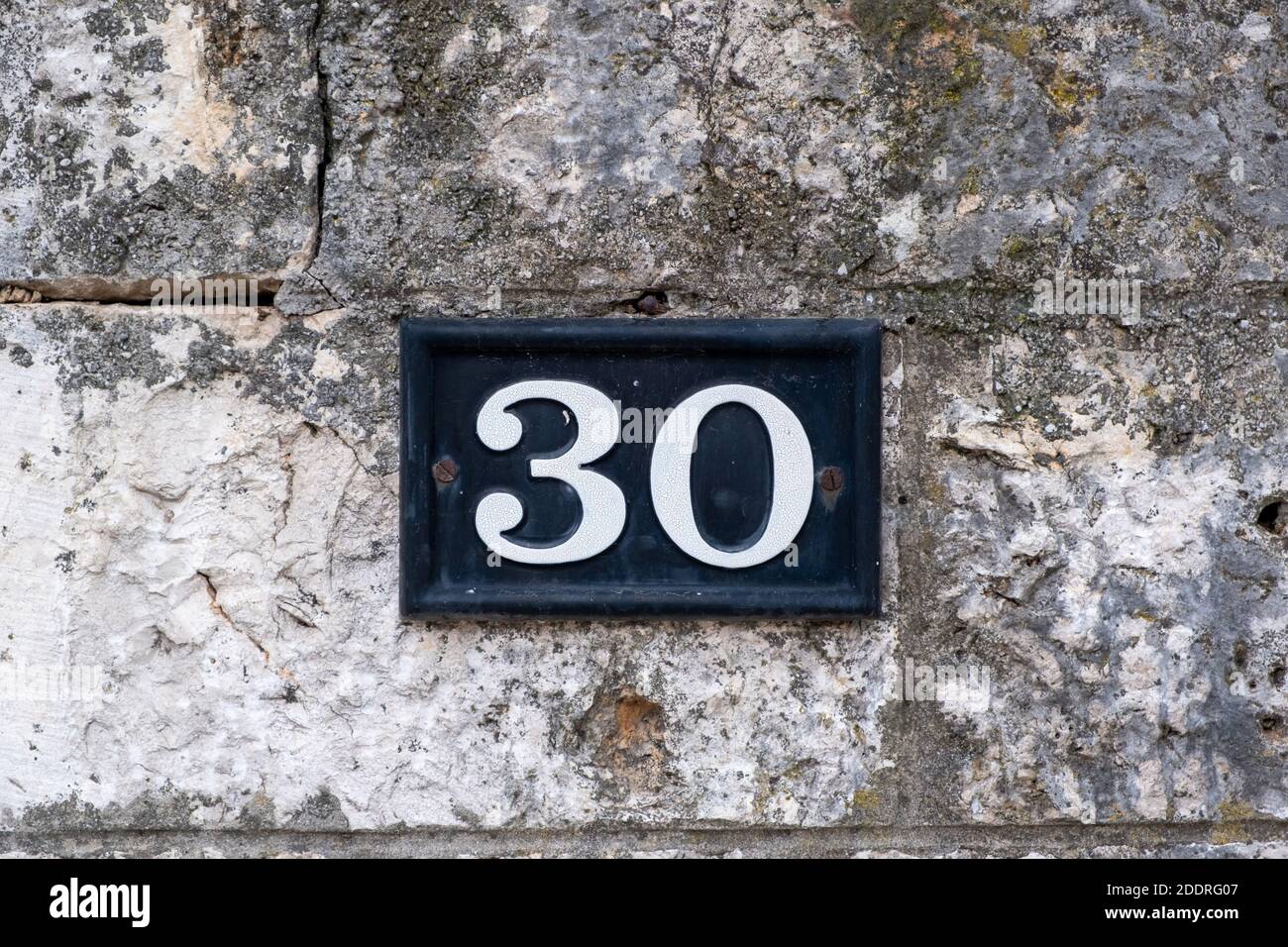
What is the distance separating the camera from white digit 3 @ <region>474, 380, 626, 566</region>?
1.13 metres

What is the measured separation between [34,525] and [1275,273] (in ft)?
4.28

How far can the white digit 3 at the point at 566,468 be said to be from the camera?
1.13 metres

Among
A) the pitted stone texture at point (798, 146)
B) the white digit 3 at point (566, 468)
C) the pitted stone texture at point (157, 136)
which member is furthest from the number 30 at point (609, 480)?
the pitted stone texture at point (157, 136)

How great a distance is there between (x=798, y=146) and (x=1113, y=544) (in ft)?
1.72

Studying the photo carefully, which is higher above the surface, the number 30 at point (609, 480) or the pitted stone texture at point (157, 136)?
the pitted stone texture at point (157, 136)

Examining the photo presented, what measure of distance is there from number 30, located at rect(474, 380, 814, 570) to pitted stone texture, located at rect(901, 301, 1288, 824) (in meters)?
0.15

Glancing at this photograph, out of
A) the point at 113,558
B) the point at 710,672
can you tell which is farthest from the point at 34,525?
the point at 710,672

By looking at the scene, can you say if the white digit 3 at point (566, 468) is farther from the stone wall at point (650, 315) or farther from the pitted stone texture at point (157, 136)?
the pitted stone texture at point (157, 136)

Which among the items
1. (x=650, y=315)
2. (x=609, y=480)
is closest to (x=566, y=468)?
(x=609, y=480)

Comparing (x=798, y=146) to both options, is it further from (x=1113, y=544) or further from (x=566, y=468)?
(x=1113, y=544)

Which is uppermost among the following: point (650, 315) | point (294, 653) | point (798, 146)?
point (798, 146)

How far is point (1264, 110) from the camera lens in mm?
1144

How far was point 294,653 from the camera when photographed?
3.77 ft

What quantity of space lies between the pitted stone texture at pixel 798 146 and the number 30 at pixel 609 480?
12 centimetres
